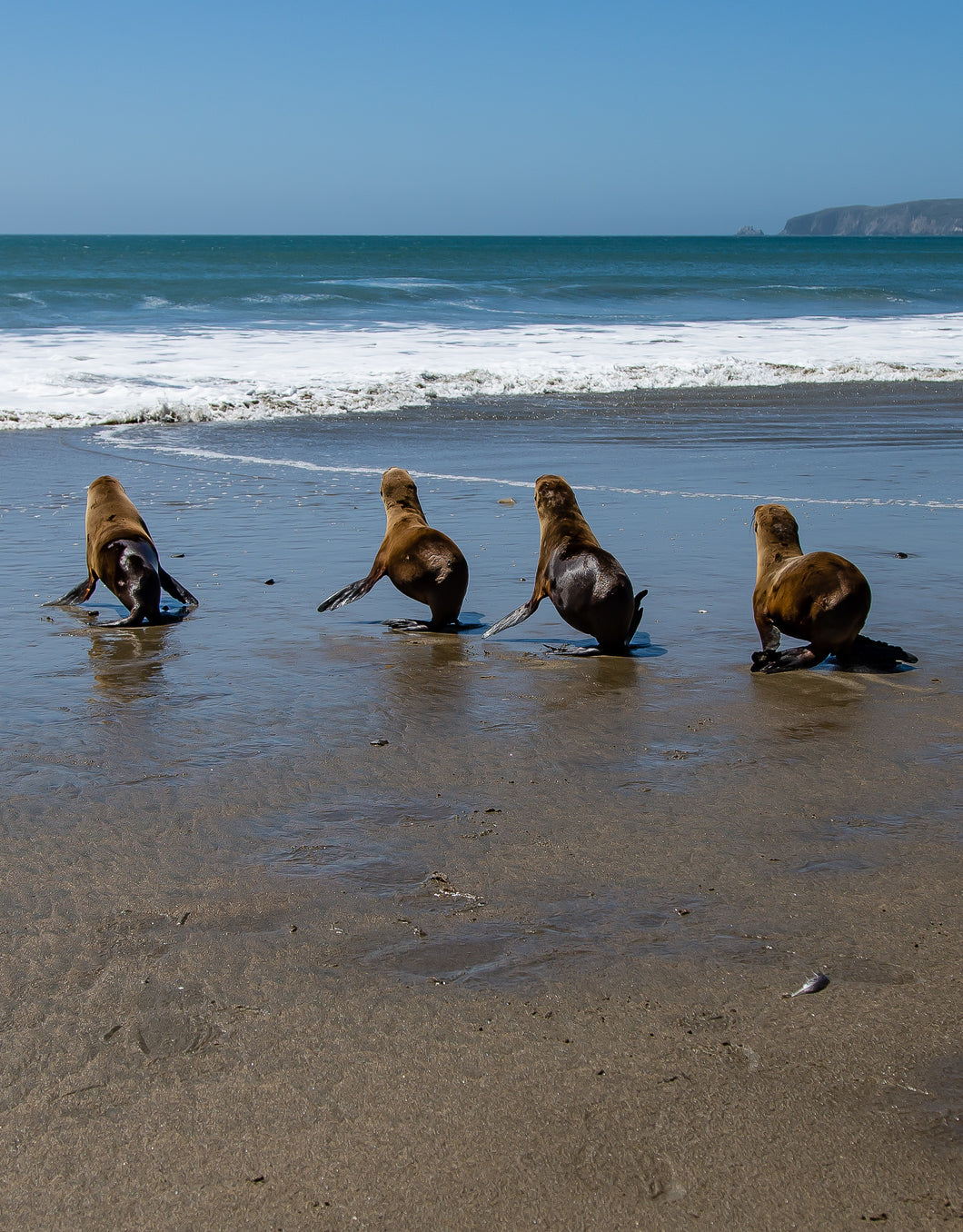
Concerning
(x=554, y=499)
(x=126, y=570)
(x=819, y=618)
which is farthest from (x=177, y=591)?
(x=819, y=618)

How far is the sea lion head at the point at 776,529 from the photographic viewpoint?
6.67m

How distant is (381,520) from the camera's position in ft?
32.1

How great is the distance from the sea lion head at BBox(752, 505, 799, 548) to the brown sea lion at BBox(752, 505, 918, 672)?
0.49 metres

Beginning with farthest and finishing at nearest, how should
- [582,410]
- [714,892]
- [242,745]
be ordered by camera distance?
[582,410] < [242,745] < [714,892]

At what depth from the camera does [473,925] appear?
127 inches

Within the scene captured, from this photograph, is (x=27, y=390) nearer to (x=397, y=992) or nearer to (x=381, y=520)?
(x=381, y=520)

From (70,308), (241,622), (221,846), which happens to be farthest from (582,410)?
(70,308)

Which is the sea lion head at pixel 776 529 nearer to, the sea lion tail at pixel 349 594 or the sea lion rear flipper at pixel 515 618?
the sea lion rear flipper at pixel 515 618

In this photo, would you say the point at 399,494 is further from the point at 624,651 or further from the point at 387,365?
the point at 387,365

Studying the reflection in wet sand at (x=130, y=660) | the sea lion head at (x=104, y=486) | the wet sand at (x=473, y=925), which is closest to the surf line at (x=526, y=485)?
the wet sand at (x=473, y=925)

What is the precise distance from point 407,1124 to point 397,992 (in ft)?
1.61

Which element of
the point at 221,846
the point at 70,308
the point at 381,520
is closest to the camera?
the point at 221,846

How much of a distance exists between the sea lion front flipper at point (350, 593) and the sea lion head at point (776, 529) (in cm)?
215

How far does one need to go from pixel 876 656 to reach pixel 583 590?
1.46 metres
